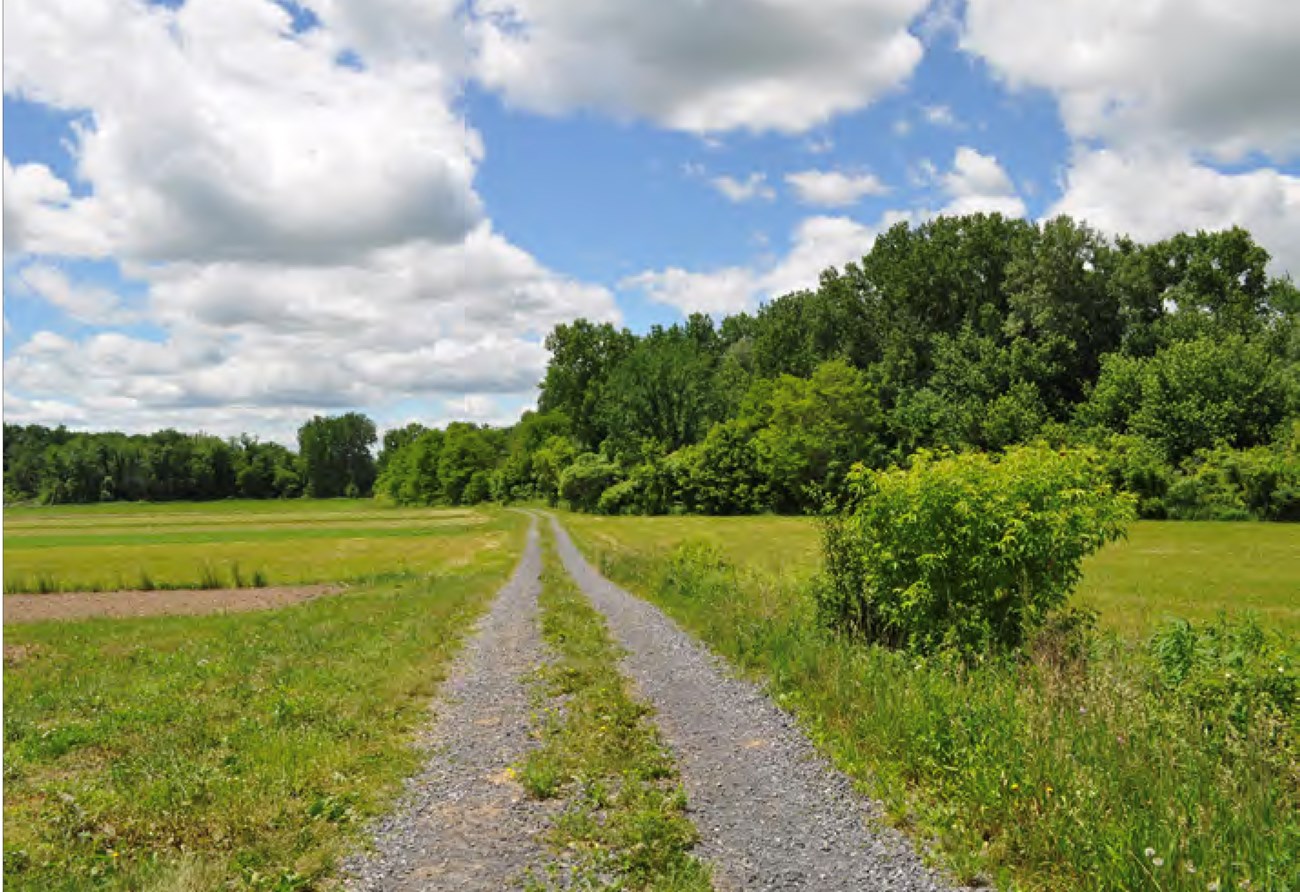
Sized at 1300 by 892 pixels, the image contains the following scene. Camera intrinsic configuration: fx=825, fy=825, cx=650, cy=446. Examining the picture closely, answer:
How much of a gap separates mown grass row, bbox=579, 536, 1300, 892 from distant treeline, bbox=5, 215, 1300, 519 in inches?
1887

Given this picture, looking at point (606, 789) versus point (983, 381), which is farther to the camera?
point (983, 381)

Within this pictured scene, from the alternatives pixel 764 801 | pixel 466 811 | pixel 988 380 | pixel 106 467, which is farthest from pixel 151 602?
pixel 106 467

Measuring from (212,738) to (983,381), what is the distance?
77.6 m

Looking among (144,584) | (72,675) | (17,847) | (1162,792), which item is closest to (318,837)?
(17,847)

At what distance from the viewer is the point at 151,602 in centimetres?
3203

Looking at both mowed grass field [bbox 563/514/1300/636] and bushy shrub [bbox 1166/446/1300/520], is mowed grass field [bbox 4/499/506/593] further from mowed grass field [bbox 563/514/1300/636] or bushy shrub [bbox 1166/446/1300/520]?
bushy shrub [bbox 1166/446/1300/520]

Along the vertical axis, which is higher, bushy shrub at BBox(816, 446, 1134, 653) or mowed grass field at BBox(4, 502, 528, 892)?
bushy shrub at BBox(816, 446, 1134, 653)

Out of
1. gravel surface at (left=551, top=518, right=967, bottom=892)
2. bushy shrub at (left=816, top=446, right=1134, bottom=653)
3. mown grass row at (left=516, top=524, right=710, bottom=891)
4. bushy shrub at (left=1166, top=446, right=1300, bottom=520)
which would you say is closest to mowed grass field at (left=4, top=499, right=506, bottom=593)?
mown grass row at (left=516, top=524, right=710, bottom=891)

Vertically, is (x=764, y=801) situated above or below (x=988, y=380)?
below

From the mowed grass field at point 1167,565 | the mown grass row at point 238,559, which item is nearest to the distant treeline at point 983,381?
the mowed grass field at point 1167,565

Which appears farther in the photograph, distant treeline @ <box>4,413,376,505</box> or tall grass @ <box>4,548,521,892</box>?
distant treeline @ <box>4,413,376,505</box>

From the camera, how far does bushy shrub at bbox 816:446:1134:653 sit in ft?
37.0

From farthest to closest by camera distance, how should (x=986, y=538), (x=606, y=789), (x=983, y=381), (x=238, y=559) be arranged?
(x=983, y=381), (x=238, y=559), (x=986, y=538), (x=606, y=789)

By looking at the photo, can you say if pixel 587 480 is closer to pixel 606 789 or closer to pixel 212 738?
pixel 212 738
